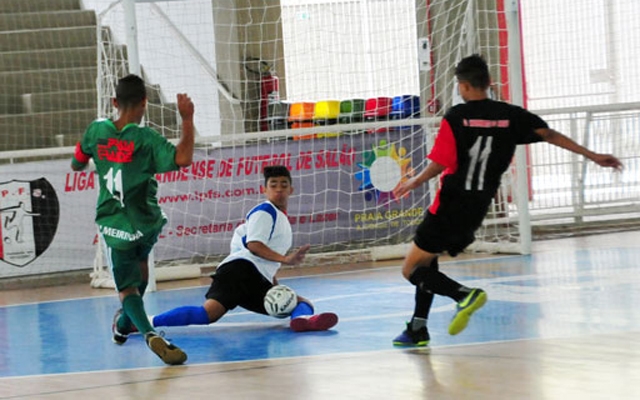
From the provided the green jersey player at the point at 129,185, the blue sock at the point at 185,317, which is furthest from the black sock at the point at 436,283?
the blue sock at the point at 185,317

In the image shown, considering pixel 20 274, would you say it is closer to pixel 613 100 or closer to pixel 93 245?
pixel 93 245

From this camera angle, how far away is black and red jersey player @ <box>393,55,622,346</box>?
245 inches

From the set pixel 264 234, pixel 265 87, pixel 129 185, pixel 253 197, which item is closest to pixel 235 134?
pixel 253 197

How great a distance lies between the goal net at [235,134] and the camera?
11.6 metres

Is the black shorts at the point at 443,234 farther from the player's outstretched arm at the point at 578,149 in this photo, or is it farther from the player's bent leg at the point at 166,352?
the player's bent leg at the point at 166,352

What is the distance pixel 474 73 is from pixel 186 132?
1.68 metres

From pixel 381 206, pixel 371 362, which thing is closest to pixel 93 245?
pixel 381 206

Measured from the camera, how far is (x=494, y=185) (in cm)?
632

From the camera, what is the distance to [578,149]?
6.12 meters

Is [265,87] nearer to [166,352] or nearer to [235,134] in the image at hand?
[235,134]

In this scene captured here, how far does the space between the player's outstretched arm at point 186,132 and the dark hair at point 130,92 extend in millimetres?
547

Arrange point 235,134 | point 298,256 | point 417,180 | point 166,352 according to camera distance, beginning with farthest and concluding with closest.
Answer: point 235,134 → point 298,256 → point 166,352 → point 417,180

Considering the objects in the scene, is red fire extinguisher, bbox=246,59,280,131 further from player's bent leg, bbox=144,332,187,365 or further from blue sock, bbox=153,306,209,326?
player's bent leg, bbox=144,332,187,365

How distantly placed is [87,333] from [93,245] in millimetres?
3982
